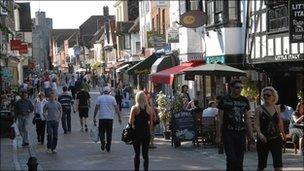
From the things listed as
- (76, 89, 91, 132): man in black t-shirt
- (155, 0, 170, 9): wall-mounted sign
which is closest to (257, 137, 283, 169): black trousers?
(76, 89, 91, 132): man in black t-shirt

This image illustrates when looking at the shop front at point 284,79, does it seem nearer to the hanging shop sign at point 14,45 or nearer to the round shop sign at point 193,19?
the round shop sign at point 193,19

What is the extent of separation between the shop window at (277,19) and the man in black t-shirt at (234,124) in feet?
34.1

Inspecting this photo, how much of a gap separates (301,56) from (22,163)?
898 centimetres

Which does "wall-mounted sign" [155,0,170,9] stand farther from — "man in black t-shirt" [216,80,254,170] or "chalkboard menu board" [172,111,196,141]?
"man in black t-shirt" [216,80,254,170]

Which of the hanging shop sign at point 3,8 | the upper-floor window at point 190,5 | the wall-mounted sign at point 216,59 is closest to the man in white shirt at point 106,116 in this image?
the hanging shop sign at point 3,8

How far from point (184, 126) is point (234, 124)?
6.79 meters

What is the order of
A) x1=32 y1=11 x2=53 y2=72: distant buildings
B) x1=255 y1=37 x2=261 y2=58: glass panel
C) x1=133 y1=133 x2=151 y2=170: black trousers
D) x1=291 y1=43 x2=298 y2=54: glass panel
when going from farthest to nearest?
x1=32 y1=11 x2=53 y2=72: distant buildings < x1=255 y1=37 x2=261 y2=58: glass panel < x1=291 y1=43 x2=298 y2=54: glass panel < x1=133 y1=133 x2=151 y2=170: black trousers

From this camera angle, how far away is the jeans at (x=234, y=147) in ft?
32.7

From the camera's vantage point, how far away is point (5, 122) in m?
20.1

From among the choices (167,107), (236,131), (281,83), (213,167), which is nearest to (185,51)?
(281,83)

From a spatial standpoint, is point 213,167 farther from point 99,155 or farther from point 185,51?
point 185,51

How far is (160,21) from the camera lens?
41.4 m

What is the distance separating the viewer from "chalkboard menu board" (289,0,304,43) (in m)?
17.6

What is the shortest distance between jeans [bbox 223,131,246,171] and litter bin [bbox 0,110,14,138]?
450 inches
